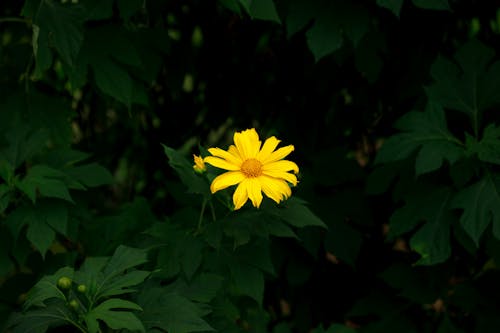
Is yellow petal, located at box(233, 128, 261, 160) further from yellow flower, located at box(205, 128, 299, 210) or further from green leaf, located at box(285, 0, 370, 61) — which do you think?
green leaf, located at box(285, 0, 370, 61)

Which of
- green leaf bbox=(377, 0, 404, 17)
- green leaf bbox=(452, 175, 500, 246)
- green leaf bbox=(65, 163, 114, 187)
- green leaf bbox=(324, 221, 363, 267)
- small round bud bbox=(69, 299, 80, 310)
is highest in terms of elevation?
green leaf bbox=(377, 0, 404, 17)

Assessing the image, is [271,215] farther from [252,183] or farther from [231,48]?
[231,48]

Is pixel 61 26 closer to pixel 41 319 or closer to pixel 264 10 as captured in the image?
pixel 264 10

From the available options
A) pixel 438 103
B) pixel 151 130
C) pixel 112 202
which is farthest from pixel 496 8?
pixel 112 202

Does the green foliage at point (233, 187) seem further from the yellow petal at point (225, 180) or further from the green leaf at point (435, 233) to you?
the yellow petal at point (225, 180)

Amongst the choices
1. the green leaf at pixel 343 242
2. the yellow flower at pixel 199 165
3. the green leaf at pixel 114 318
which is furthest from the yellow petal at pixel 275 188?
the green leaf at pixel 343 242

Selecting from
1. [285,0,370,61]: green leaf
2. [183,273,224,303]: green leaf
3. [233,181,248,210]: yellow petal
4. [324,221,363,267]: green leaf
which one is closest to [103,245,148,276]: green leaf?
[183,273,224,303]: green leaf
